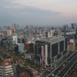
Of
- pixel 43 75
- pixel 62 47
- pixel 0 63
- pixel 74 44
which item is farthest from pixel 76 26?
pixel 0 63

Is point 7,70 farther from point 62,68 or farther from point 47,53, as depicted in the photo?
point 47,53

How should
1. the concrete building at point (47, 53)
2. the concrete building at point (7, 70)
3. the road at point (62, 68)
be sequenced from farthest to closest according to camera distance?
the concrete building at point (47, 53), the road at point (62, 68), the concrete building at point (7, 70)

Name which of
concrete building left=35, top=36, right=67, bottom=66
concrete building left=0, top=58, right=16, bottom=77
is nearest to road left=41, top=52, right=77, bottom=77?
concrete building left=35, top=36, right=67, bottom=66

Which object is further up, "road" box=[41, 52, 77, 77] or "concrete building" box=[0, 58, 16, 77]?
"concrete building" box=[0, 58, 16, 77]

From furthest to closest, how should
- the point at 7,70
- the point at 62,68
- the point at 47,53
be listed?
the point at 47,53 < the point at 62,68 < the point at 7,70

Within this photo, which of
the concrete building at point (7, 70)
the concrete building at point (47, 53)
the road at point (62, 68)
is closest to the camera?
the concrete building at point (7, 70)

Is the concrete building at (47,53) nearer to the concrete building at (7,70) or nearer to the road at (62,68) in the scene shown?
the road at (62,68)

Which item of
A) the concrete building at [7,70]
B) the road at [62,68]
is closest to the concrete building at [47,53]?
the road at [62,68]

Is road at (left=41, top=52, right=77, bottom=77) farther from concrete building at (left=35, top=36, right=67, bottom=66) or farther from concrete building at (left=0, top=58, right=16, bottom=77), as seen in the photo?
concrete building at (left=0, top=58, right=16, bottom=77)

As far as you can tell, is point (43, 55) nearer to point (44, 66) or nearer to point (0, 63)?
point (44, 66)

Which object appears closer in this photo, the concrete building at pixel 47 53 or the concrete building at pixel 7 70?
the concrete building at pixel 7 70

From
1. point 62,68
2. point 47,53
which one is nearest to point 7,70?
point 62,68
